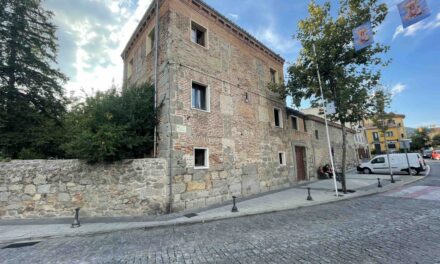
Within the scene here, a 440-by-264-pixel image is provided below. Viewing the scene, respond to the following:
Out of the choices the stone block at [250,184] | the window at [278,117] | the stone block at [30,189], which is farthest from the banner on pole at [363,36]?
the stone block at [30,189]

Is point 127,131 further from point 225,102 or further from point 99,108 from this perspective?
point 225,102

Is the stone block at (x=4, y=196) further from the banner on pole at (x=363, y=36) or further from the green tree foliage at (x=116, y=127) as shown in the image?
the banner on pole at (x=363, y=36)

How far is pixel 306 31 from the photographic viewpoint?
11055 millimetres

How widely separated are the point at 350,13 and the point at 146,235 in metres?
13.2

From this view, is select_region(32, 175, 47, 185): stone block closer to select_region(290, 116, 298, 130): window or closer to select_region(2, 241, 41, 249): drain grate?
select_region(2, 241, 41, 249): drain grate

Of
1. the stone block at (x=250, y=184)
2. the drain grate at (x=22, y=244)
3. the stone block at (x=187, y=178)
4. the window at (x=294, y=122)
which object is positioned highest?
the window at (x=294, y=122)

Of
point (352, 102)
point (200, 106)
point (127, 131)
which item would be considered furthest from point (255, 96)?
point (127, 131)

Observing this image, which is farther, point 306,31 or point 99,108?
point 306,31

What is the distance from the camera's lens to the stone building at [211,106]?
26.8 ft

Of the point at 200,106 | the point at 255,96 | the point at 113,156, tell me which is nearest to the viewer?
the point at 113,156

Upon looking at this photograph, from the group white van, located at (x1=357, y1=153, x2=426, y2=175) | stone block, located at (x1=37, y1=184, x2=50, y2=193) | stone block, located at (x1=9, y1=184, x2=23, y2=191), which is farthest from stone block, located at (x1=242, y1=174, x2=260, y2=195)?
white van, located at (x1=357, y1=153, x2=426, y2=175)

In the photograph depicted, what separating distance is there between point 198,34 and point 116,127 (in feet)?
19.8

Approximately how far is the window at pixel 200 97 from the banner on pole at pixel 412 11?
7172mm

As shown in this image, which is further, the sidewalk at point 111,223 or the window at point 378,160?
the window at point 378,160
